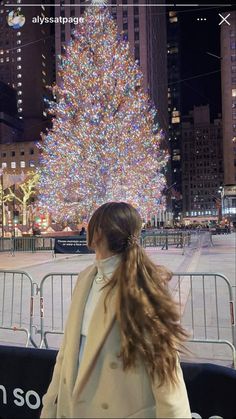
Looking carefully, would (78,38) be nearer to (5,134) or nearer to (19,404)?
(19,404)

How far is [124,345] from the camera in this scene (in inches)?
74.0

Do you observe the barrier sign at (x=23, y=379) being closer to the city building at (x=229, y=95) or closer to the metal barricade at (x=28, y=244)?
the metal barricade at (x=28, y=244)

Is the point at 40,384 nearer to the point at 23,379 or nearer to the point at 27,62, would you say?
the point at 23,379

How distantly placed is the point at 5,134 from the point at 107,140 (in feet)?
328

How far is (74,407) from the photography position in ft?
6.47

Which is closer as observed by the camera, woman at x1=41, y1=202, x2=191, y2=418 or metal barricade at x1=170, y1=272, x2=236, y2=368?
woman at x1=41, y1=202, x2=191, y2=418

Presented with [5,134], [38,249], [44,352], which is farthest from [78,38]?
[5,134]

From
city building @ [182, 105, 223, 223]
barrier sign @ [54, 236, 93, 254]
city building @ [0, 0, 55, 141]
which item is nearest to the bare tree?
barrier sign @ [54, 236, 93, 254]

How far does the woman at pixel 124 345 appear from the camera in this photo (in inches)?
75.5

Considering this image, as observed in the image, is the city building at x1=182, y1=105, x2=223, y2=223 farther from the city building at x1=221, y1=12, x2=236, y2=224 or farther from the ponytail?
the ponytail

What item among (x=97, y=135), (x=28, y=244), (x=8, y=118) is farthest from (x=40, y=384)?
(x=8, y=118)

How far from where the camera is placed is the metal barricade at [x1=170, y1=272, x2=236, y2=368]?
5.59 meters

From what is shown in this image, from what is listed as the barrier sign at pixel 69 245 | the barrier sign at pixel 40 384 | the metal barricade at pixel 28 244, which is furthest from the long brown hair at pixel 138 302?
the metal barricade at pixel 28 244

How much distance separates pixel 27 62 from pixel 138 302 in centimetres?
15790
